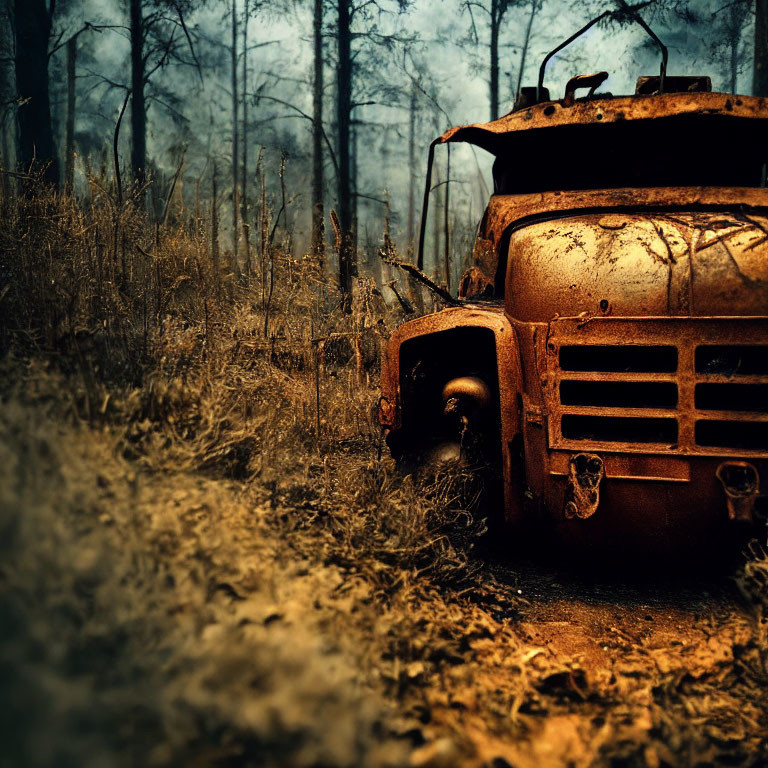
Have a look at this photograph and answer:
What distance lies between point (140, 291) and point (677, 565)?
13.1 ft

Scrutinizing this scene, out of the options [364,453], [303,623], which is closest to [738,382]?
[303,623]

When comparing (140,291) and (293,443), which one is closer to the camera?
(293,443)

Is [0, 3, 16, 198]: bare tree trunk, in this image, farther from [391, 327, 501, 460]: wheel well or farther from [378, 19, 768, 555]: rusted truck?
[378, 19, 768, 555]: rusted truck

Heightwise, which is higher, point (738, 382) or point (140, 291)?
point (140, 291)

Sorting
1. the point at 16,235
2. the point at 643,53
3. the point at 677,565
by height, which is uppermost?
the point at 643,53

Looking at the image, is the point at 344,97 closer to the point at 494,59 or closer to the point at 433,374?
the point at 494,59

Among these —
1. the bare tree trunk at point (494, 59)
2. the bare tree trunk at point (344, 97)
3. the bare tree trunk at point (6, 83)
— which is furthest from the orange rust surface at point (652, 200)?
the bare tree trunk at point (494, 59)

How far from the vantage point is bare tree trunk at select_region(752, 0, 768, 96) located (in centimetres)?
949

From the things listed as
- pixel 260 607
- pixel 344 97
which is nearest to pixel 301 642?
pixel 260 607

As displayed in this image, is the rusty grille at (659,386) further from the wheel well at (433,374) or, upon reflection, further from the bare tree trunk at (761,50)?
the bare tree trunk at (761,50)

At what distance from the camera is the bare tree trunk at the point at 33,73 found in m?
9.74

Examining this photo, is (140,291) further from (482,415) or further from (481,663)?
(481,663)

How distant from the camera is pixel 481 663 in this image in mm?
2533

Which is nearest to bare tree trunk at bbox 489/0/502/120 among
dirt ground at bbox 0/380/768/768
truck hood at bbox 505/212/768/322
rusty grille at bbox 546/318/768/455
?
truck hood at bbox 505/212/768/322
